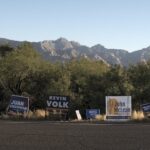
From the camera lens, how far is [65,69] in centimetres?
6562

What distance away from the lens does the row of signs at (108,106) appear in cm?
3841

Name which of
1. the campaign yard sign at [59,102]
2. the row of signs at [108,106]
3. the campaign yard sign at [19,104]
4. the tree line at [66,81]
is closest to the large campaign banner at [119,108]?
the row of signs at [108,106]

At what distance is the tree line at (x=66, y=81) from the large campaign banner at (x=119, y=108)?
54.6 feet

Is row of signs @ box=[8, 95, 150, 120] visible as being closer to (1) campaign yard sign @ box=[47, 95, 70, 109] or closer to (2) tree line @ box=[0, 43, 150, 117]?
(1) campaign yard sign @ box=[47, 95, 70, 109]

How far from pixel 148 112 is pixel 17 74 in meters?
25.0

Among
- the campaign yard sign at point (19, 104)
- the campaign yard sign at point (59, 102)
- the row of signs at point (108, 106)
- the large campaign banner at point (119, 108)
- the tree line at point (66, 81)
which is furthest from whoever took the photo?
the tree line at point (66, 81)

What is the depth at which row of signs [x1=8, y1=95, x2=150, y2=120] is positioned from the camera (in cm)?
3841

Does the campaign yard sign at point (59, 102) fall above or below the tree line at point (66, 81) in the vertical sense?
below

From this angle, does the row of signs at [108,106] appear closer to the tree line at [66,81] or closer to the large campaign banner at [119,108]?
the large campaign banner at [119,108]

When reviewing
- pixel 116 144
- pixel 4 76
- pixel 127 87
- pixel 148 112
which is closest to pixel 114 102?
pixel 148 112

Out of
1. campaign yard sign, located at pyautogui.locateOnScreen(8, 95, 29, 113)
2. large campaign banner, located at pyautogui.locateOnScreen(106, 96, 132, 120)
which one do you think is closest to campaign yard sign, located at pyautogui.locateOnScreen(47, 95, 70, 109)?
campaign yard sign, located at pyautogui.locateOnScreen(8, 95, 29, 113)

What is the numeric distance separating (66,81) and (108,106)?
21.0m

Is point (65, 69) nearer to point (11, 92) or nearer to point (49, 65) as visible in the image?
point (49, 65)

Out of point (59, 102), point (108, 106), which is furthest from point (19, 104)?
point (108, 106)
